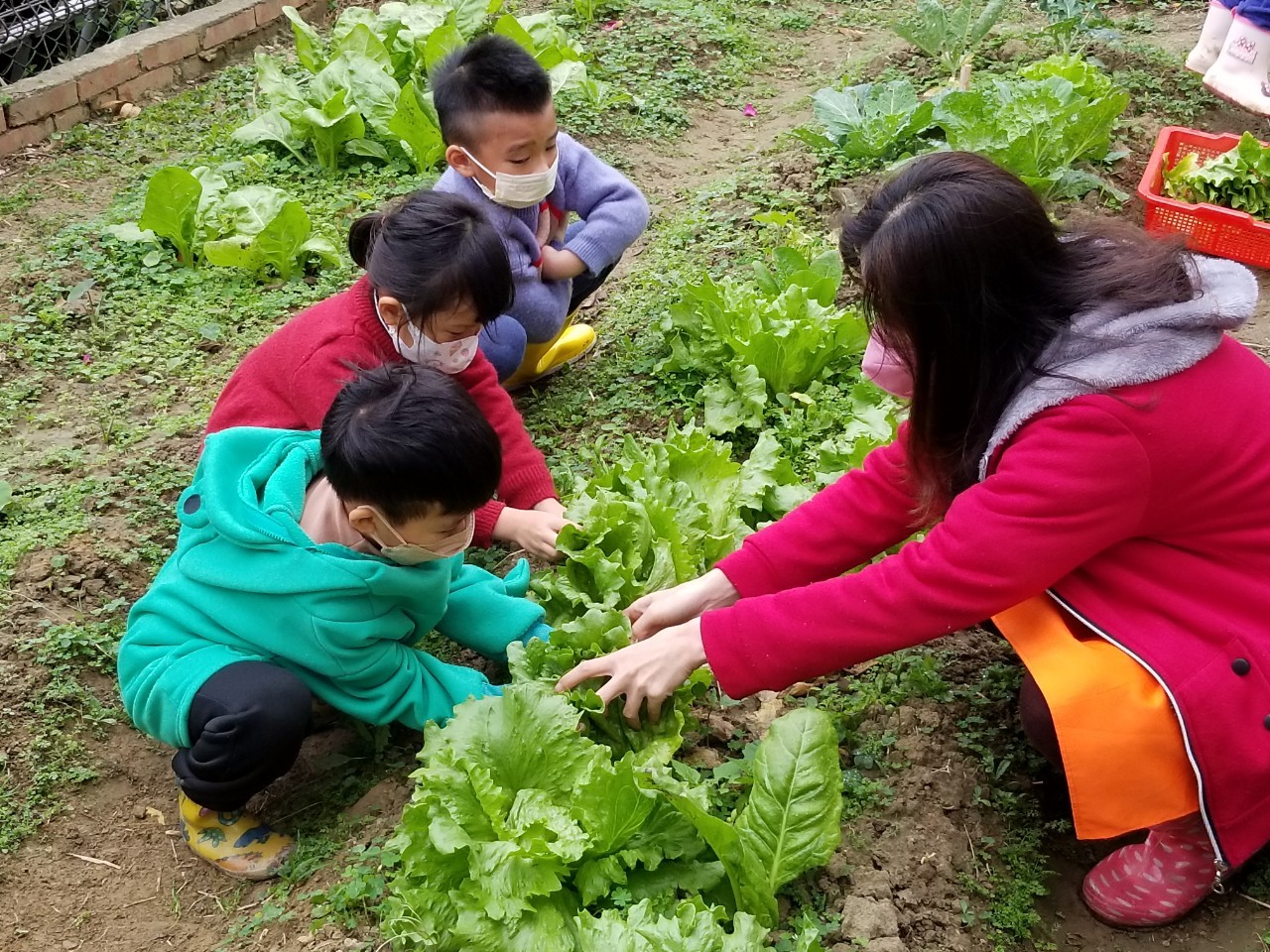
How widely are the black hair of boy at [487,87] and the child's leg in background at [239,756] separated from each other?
6.48 feet

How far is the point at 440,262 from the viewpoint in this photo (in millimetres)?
2926

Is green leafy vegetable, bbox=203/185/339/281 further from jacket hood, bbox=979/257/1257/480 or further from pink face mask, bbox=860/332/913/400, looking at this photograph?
jacket hood, bbox=979/257/1257/480

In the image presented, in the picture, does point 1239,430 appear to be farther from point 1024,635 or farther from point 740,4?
point 740,4

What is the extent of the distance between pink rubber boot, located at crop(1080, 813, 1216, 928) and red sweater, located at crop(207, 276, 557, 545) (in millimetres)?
1708

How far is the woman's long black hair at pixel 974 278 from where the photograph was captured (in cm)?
191

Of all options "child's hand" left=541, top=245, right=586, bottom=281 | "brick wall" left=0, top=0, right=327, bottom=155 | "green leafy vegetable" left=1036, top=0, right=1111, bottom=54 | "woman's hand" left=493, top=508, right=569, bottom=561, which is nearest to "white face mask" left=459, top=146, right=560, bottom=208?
"child's hand" left=541, top=245, right=586, bottom=281

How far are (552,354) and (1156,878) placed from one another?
103 inches

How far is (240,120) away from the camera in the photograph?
6188 millimetres

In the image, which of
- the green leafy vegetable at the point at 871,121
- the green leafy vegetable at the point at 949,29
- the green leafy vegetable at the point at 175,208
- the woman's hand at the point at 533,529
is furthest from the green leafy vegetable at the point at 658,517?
the green leafy vegetable at the point at 949,29

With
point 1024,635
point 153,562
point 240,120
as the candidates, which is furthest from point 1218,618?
point 240,120

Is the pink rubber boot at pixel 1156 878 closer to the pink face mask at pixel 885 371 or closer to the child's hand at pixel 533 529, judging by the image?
the pink face mask at pixel 885 371

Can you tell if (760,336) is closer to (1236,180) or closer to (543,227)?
(543,227)

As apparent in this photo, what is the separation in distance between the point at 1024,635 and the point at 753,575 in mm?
572

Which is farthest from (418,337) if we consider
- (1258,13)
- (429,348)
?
(1258,13)
